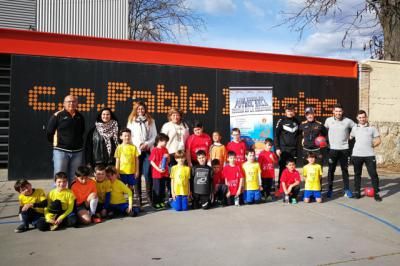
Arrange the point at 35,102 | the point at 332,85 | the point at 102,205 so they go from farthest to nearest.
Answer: the point at 332,85
the point at 35,102
the point at 102,205

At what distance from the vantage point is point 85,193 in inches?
213

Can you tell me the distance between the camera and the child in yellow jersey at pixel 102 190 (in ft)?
18.4

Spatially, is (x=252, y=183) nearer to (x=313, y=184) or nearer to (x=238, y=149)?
(x=238, y=149)

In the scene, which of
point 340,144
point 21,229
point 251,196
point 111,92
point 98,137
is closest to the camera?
point 21,229

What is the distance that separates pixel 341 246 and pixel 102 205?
3.40m

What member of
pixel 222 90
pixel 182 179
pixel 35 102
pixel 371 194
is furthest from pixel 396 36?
pixel 35 102

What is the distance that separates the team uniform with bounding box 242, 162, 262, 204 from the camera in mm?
6629

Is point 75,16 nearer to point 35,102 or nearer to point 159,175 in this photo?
point 35,102

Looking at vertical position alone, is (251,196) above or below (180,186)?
below

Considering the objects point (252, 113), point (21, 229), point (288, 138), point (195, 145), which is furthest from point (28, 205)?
point (252, 113)

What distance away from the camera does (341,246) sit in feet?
14.2

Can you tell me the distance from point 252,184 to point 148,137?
2.04m

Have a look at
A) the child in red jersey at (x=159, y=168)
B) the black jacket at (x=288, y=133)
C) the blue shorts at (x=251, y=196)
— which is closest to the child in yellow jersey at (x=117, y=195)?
the child in red jersey at (x=159, y=168)

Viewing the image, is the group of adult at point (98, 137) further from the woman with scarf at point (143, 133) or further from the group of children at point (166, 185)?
the group of children at point (166, 185)
